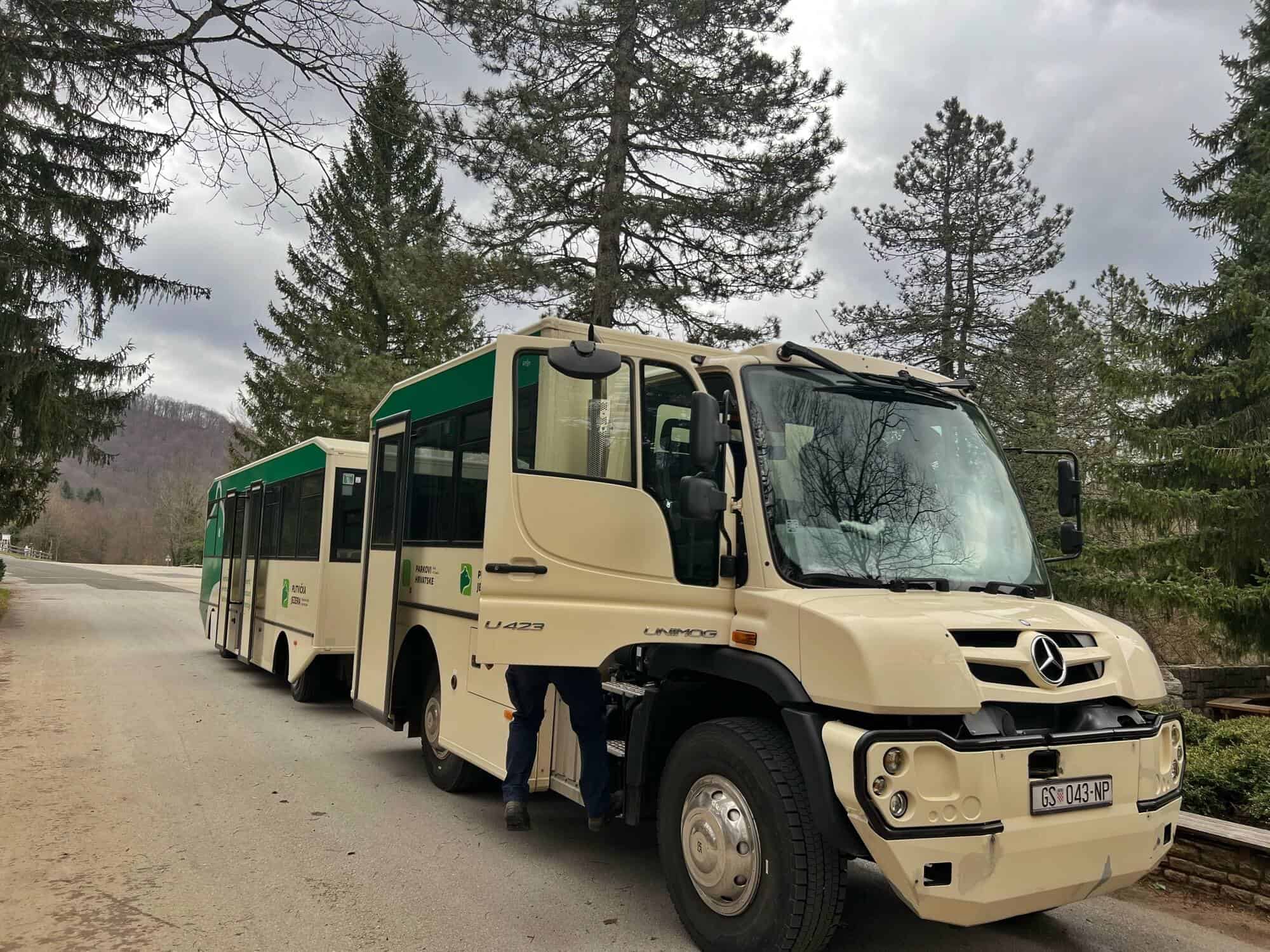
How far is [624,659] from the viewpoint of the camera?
5.21 meters

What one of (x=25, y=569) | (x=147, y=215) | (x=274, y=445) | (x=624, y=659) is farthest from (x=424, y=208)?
(x=25, y=569)

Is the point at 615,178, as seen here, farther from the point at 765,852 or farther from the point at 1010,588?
the point at 765,852

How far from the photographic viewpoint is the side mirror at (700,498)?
161 inches

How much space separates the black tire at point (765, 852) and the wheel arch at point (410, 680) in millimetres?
3384

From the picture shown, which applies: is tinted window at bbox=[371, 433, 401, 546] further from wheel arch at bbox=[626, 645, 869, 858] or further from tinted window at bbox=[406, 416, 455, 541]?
wheel arch at bbox=[626, 645, 869, 858]

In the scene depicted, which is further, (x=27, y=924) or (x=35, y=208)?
(x=35, y=208)

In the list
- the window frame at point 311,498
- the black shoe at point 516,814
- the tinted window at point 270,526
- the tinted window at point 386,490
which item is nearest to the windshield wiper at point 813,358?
the black shoe at point 516,814

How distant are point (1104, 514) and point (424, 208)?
19571 mm

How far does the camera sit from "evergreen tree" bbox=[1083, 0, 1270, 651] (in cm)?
966

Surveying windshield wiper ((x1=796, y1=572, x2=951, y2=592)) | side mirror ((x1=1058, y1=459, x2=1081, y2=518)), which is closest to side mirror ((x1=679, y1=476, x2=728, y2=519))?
windshield wiper ((x1=796, y1=572, x2=951, y2=592))

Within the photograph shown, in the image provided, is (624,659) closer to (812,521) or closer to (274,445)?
(812,521)

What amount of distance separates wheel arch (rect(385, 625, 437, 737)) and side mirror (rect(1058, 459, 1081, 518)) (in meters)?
4.52

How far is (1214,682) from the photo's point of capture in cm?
1106

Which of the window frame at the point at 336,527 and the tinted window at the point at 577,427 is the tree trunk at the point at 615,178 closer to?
the window frame at the point at 336,527
